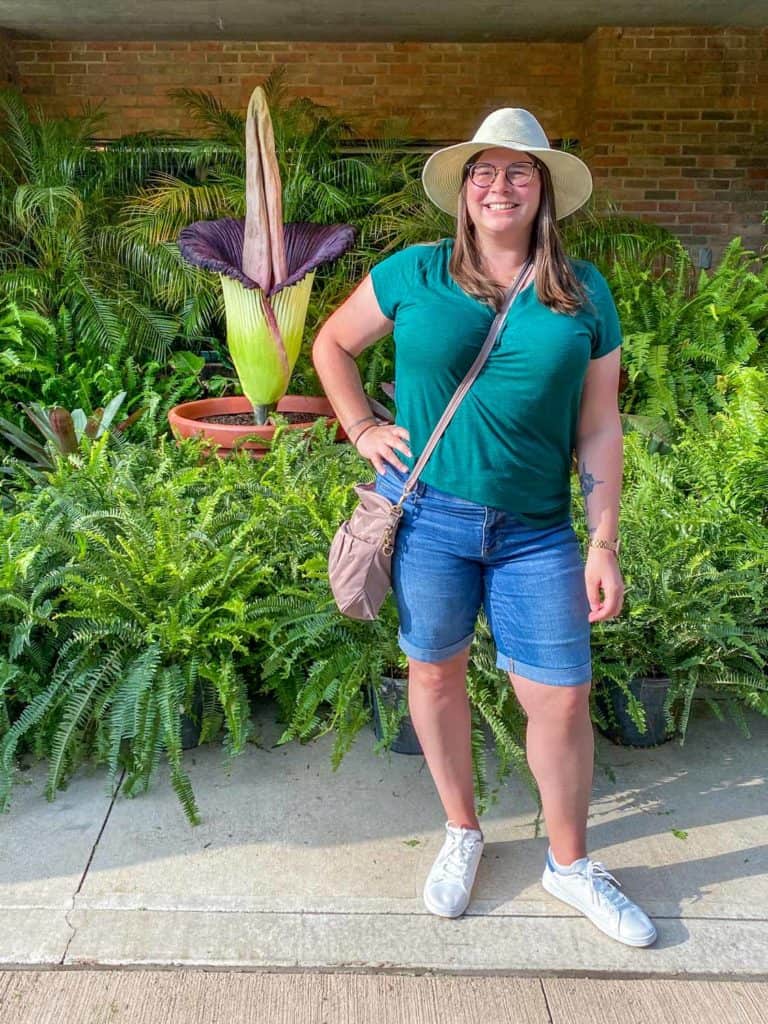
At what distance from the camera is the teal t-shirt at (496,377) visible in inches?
74.0

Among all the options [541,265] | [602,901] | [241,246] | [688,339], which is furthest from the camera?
[688,339]

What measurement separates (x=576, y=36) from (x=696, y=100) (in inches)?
50.1

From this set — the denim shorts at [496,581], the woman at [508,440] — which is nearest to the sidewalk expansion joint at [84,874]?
the woman at [508,440]

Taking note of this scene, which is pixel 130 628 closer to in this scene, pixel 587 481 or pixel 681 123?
pixel 587 481

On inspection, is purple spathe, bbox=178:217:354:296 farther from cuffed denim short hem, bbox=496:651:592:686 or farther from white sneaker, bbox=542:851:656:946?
white sneaker, bbox=542:851:656:946

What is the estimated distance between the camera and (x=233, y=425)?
4758 millimetres

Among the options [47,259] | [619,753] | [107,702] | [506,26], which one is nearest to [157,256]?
[47,259]

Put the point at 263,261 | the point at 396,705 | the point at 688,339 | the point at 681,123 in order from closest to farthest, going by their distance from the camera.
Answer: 1. the point at 396,705
2. the point at 263,261
3. the point at 688,339
4. the point at 681,123

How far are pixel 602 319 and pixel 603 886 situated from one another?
136cm

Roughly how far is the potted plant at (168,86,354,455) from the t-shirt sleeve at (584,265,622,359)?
107 inches

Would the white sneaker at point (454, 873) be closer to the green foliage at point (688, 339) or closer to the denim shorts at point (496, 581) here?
the denim shorts at point (496, 581)

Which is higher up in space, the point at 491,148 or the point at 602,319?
the point at 491,148

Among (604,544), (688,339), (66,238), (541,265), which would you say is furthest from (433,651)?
(66,238)

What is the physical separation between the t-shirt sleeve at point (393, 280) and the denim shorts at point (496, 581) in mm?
371
